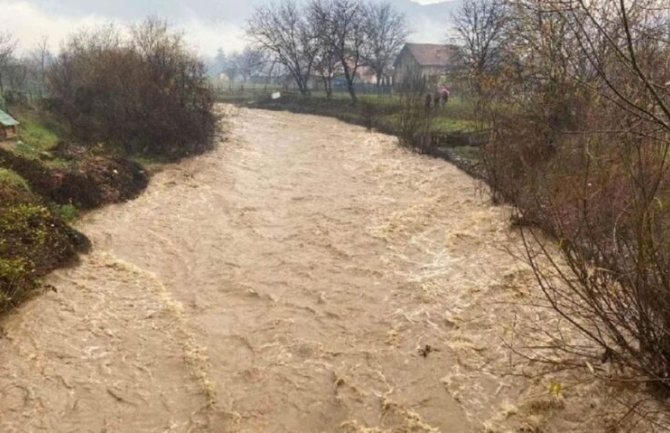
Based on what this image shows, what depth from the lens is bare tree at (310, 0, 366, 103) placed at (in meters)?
40.8

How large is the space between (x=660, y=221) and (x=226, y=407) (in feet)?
16.4

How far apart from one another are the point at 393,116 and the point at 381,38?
2572cm

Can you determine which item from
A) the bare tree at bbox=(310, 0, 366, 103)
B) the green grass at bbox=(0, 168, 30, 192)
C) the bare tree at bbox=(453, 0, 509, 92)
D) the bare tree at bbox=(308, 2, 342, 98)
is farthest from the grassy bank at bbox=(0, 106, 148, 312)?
the bare tree at bbox=(308, 2, 342, 98)

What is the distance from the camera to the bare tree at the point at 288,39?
4438 centimetres

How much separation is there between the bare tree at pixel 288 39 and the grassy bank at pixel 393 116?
2641 mm

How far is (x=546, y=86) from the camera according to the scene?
13000 millimetres

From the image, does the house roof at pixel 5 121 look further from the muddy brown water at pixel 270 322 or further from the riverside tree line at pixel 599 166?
the riverside tree line at pixel 599 166

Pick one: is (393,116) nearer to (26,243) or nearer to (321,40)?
(321,40)

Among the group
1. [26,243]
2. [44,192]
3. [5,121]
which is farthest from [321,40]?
[26,243]

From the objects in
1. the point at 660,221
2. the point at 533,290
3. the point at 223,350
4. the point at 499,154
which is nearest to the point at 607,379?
the point at 660,221

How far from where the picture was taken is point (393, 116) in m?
27.9

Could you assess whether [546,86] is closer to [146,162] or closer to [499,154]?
[499,154]

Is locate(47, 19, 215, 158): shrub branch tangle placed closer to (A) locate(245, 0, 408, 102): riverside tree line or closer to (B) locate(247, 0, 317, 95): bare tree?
(A) locate(245, 0, 408, 102): riverside tree line

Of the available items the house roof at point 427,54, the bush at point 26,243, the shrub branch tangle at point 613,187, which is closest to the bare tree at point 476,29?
the house roof at point 427,54
